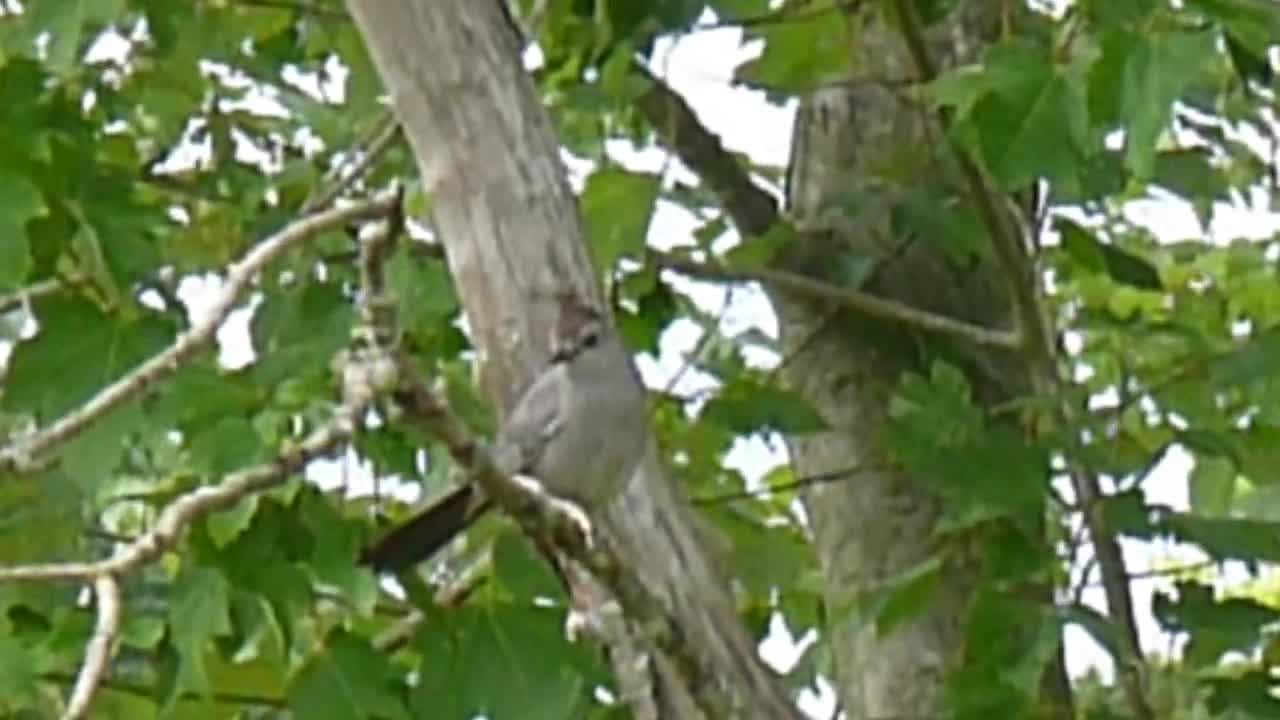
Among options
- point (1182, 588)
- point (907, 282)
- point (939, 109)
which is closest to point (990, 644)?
point (1182, 588)

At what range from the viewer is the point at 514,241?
2.08 metres

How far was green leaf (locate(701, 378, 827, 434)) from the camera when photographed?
2.55 m

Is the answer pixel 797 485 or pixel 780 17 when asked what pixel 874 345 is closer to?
pixel 797 485

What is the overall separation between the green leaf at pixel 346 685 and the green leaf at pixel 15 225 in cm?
37

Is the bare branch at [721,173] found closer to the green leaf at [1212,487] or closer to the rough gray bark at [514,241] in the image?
the green leaf at [1212,487]

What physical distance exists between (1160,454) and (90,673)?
1183mm

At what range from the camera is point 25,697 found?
7.36 ft

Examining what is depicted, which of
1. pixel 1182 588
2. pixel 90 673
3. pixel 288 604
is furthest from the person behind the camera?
pixel 1182 588

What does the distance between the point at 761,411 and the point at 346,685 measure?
0.56 meters

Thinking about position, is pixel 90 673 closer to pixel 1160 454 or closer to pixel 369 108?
Answer: pixel 1160 454

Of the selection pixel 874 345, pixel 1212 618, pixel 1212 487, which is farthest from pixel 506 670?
pixel 1212 487

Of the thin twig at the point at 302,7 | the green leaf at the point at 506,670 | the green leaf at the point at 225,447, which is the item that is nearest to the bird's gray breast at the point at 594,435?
the green leaf at the point at 506,670

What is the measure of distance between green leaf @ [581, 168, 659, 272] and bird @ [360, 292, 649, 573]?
0.26m

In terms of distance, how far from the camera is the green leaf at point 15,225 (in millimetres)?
2127
